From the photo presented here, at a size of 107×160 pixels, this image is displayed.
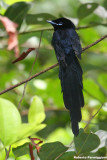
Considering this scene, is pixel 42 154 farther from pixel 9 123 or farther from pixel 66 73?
pixel 66 73

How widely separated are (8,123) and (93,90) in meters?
1.19

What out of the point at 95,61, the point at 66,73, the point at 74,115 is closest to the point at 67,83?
the point at 66,73

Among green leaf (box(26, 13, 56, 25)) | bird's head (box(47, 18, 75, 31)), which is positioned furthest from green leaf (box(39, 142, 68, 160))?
bird's head (box(47, 18, 75, 31))

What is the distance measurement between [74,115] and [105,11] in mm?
948

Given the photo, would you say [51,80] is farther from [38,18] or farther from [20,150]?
[20,150]

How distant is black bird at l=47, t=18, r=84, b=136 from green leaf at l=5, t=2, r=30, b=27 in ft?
1.15

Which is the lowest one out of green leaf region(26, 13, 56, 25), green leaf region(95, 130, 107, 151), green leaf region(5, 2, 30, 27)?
green leaf region(95, 130, 107, 151)

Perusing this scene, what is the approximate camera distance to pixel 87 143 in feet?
5.08

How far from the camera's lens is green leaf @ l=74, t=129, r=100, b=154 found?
1.53m

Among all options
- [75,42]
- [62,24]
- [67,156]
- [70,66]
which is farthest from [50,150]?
[62,24]

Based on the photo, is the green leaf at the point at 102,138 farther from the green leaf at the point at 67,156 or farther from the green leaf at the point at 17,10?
the green leaf at the point at 17,10

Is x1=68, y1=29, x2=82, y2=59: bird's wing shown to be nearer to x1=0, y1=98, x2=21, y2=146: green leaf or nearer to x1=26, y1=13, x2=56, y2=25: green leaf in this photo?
x1=26, y1=13, x2=56, y2=25: green leaf

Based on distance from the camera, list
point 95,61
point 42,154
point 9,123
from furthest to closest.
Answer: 1. point 95,61
2. point 42,154
3. point 9,123

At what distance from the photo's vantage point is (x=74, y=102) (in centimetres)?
194
